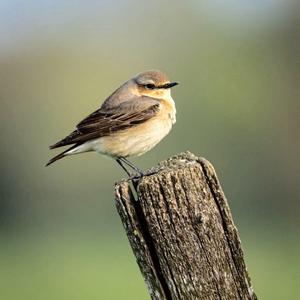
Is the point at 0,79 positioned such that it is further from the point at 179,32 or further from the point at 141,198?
the point at 141,198

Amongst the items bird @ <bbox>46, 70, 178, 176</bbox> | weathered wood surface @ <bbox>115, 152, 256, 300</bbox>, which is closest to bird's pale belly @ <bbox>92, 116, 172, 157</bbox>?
bird @ <bbox>46, 70, 178, 176</bbox>

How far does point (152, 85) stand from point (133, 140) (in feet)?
2.59

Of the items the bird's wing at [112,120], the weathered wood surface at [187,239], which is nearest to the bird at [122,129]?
the bird's wing at [112,120]

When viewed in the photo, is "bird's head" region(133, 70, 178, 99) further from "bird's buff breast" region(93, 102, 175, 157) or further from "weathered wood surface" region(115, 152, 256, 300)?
"weathered wood surface" region(115, 152, 256, 300)

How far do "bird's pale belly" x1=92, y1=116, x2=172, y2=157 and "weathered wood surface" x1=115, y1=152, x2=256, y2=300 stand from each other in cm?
350

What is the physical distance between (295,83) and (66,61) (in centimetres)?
922

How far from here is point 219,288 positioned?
13.1 feet

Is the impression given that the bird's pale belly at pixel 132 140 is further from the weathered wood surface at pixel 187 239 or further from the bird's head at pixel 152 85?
the weathered wood surface at pixel 187 239

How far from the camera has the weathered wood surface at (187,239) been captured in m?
4.00

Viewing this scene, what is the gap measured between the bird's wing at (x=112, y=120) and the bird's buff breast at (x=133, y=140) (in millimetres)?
53

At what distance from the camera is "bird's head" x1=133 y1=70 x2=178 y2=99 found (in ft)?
26.9

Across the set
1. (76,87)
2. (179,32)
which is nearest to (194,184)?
(76,87)

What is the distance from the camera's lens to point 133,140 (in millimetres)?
7695

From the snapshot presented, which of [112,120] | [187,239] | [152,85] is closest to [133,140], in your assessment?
[112,120]
